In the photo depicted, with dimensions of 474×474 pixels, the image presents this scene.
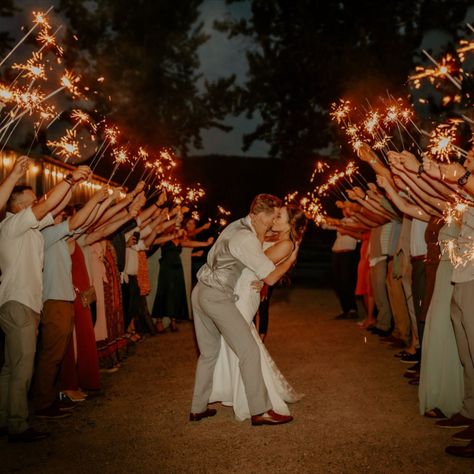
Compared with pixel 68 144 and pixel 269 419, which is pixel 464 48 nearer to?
pixel 68 144

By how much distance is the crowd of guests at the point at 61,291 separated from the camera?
224 inches

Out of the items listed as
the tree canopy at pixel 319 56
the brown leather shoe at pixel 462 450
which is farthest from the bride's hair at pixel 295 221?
the tree canopy at pixel 319 56

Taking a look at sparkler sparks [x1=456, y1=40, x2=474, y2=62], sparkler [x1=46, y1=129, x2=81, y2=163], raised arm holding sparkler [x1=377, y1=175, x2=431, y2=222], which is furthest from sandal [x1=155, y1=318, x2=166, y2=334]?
sparkler sparks [x1=456, y1=40, x2=474, y2=62]

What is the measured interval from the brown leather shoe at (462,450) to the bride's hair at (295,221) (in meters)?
3.21

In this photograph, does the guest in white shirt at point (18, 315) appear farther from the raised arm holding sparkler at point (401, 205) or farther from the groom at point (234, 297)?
the raised arm holding sparkler at point (401, 205)

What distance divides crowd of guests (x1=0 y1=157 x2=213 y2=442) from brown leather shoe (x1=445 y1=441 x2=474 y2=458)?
353cm

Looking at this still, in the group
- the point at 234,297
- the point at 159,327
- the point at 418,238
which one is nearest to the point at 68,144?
the point at 234,297

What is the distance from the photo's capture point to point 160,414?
257 inches

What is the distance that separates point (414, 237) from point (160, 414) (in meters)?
3.97

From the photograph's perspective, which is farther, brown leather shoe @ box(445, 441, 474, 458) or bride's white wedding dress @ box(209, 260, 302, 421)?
bride's white wedding dress @ box(209, 260, 302, 421)

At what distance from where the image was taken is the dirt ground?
504 centimetres

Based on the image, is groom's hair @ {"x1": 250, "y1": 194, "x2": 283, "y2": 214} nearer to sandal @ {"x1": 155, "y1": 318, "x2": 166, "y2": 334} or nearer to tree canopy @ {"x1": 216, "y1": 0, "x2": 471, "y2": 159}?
sandal @ {"x1": 155, "y1": 318, "x2": 166, "y2": 334}

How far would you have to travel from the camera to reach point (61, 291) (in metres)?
6.54

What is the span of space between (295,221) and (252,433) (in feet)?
9.48
